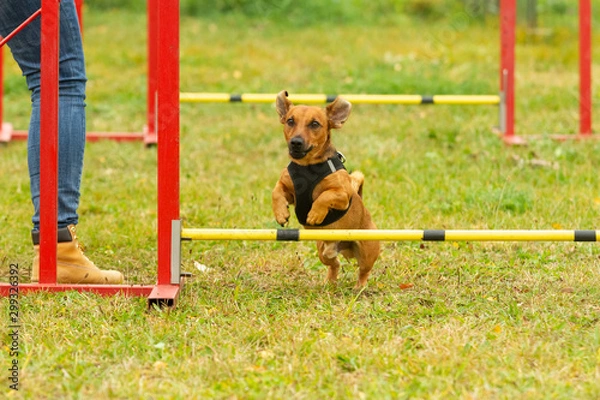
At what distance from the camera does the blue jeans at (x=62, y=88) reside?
3.64 metres

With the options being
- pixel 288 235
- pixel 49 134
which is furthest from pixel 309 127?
pixel 49 134

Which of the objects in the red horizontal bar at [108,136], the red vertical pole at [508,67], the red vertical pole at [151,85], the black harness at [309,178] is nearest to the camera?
the black harness at [309,178]

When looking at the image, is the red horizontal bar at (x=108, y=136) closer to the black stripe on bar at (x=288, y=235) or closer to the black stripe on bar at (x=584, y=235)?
the black stripe on bar at (x=288, y=235)

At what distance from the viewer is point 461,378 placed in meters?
2.74

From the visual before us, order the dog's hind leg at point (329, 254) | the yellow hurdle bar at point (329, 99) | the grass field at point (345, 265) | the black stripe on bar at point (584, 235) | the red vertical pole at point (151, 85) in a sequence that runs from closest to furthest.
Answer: the grass field at point (345, 265) < the black stripe on bar at point (584, 235) < the dog's hind leg at point (329, 254) < the yellow hurdle bar at point (329, 99) < the red vertical pole at point (151, 85)

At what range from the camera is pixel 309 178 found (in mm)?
3619

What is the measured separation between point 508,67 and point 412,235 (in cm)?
372

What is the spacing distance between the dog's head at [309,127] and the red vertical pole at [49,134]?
2.82ft

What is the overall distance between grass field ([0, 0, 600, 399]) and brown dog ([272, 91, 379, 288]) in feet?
0.64

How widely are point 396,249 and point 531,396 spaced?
5.88 ft

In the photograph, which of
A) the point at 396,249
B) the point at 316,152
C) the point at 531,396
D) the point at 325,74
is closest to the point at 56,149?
the point at 316,152

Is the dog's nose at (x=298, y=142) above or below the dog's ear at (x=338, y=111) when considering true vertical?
below

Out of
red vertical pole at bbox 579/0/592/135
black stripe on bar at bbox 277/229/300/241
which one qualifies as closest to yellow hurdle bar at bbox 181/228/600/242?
black stripe on bar at bbox 277/229/300/241

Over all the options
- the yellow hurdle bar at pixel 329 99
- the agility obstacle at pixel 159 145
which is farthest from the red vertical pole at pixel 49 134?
the yellow hurdle bar at pixel 329 99
